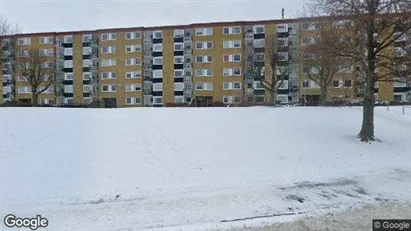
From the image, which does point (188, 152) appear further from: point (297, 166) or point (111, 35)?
point (111, 35)

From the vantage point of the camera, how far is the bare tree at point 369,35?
13.7m

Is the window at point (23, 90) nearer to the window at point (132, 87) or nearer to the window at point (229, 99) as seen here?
the window at point (132, 87)

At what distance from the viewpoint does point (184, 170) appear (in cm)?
1027

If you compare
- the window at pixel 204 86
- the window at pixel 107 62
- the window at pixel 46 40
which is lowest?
the window at pixel 204 86

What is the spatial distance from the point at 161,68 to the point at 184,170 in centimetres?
5466

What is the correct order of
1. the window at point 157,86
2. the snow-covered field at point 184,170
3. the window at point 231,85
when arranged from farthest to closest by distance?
the window at point 157,86, the window at point 231,85, the snow-covered field at point 184,170

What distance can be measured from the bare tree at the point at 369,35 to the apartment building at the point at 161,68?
37245 mm

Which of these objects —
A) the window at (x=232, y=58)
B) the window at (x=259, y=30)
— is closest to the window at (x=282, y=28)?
the window at (x=259, y=30)

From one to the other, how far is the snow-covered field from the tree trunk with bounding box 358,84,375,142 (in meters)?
0.68

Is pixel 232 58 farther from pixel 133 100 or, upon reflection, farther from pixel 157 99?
pixel 133 100

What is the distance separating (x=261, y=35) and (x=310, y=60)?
30501 millimetres

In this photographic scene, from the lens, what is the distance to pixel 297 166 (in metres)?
11.1

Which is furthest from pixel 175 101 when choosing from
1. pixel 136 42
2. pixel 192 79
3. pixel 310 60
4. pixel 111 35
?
pixel 310 60

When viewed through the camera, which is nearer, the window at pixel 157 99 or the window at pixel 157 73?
the window at pixel 157 99
